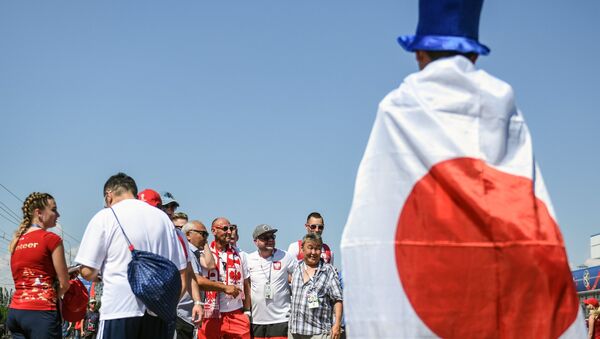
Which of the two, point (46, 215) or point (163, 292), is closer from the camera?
point (163, 292)

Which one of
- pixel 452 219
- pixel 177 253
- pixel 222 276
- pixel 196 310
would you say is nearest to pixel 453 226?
pixel 452 219

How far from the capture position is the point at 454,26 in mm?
3811

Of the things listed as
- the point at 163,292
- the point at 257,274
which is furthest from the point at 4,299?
the point at 163,292

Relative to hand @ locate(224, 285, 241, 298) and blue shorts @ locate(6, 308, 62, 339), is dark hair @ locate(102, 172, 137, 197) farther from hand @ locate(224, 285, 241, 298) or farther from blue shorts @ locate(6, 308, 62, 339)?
hand @ locate(224, 285, 241, 298)

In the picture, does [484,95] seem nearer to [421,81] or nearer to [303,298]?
[421,81]

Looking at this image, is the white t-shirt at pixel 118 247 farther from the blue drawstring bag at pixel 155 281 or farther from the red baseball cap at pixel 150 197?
the red baseball cap at pixel 150 197

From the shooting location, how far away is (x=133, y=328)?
20.5 ft

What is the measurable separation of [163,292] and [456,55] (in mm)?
3242

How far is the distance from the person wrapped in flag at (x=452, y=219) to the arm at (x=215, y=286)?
22.6ft

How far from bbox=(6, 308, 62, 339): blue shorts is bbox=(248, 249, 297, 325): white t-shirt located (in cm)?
389

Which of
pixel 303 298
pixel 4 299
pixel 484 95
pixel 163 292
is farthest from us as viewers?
pixel 4 299

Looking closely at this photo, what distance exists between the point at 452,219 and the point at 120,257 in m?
3.35

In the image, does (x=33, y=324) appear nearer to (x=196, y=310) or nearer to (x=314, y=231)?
(x=196, y=310)

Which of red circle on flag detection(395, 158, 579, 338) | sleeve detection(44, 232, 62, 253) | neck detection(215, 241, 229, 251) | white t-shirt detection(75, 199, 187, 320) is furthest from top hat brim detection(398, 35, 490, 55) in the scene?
neck detection(215, 241, 229, 251)
